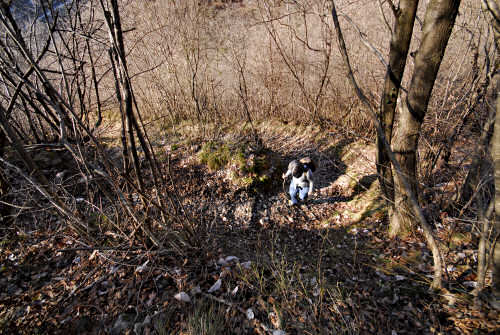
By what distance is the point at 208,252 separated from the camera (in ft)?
7.06

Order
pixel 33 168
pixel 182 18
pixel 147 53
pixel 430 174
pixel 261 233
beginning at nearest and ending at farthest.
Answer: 1. pixel 33 168
2. pixel 430 174
3. pixel 261 233
4. pixel 182 18
5. pixel 147 53

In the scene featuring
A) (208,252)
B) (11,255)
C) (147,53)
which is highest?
(147,53)

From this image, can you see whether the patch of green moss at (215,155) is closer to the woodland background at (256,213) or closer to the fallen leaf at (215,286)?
the woodland background at (256,213)

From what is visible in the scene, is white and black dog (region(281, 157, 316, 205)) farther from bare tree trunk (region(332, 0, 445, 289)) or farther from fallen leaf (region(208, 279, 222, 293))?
fallen leaf (region(208, 279, 222, 293))

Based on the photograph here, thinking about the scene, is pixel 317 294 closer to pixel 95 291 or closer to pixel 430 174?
pixel 95 291

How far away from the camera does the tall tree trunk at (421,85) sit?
1644mm

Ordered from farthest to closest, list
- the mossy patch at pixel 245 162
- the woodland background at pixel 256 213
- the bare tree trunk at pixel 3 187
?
the mossy patch at pixel 245 162
the bare tree trunk at pixel 3 187
the woodland background at pixel 256 213

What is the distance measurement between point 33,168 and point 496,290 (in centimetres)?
359

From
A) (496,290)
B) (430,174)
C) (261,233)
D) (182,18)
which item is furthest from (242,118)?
(496,290)

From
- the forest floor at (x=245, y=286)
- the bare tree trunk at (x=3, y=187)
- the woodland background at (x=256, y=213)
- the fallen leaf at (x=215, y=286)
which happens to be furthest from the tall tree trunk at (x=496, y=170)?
the bare tree trunk at (x=3, y=187)

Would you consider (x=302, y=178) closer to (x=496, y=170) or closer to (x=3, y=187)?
(x=496, y=170)

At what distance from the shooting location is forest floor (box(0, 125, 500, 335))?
1.56 metres

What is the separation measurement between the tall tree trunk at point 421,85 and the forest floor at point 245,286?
464 mm

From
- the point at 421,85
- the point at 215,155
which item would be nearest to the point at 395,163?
the point at 421,85
